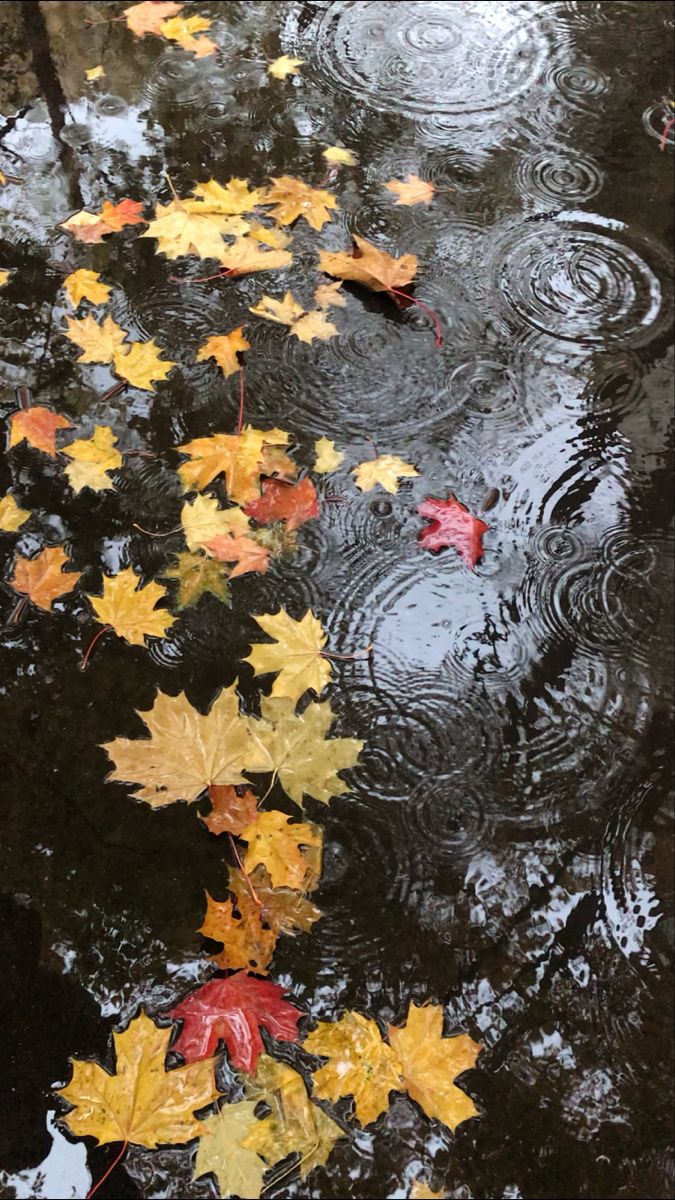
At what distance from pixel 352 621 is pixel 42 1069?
44.2 inches

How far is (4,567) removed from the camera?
7.11 ft

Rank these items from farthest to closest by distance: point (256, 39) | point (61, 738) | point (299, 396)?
point (256, 39), point (299, 396), point (61, 738)

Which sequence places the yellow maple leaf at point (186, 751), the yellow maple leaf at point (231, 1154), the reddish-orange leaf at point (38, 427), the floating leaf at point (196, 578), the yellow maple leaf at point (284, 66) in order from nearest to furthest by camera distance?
the yellow maple leaf at point (231, 1154)
the yellow maple leaf at point (186, 751)
the floating leaf at point (196, 578)
the reddish-orange leaf at point (38, 427)
the yellow maple leaf at point (284, 66)

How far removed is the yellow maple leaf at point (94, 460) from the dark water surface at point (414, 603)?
2.0 inches

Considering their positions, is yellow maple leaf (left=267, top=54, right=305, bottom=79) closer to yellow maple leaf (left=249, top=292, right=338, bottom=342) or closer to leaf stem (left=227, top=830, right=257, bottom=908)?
yellow maple leaf (left=249, top=292, right=338, bottom=342)

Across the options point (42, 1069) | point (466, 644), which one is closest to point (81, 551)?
point (466, 644)

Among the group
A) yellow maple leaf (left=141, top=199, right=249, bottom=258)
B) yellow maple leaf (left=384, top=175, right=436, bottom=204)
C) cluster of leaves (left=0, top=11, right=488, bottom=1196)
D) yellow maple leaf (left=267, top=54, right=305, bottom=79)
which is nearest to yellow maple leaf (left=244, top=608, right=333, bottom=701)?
cluster of leaves (left=0, top=11, right=488, bottom=1196)

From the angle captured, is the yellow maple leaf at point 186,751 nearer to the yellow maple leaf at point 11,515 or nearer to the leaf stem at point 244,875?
the leaf stem at point 244,875

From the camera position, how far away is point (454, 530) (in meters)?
2.21

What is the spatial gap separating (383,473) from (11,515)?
38.9 inches

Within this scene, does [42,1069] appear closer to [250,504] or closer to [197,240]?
[250,504]

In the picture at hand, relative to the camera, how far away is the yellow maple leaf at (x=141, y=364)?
248 centimetres

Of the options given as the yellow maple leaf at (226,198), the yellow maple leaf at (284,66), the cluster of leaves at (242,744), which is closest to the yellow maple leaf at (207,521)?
the cluster of leaves at (242,744)

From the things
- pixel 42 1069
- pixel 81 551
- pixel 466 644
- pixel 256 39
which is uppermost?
pixel 256 39
